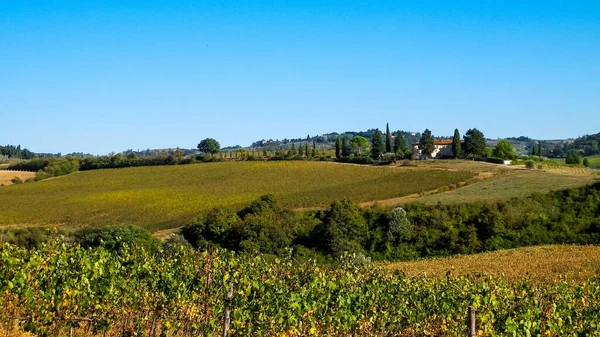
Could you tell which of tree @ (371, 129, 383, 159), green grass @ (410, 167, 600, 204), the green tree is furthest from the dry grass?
green grass @ (410, 167, 600, 204)

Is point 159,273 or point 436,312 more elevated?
point 159,273

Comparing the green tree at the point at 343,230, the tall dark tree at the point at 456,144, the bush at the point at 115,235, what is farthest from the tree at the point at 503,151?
the bush at the point at 115,235

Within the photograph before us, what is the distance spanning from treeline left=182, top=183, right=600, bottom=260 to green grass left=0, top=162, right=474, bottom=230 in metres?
10.7

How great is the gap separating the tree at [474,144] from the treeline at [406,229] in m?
49.0

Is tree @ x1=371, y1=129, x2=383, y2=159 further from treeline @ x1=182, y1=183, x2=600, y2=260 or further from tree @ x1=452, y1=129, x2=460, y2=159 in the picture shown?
treeline @ x1=182, y1=183, x2=600, y2=260

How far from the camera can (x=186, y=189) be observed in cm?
8225

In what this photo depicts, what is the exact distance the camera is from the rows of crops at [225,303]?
11414 millimetres

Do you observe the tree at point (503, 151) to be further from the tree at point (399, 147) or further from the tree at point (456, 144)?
the tree at point (399, 147)

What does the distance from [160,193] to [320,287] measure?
6757cm

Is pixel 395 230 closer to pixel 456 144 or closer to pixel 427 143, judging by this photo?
pixel 456 144

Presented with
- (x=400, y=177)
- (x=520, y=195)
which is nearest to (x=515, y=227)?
(x=520, y=195)

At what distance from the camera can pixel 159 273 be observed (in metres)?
14.7

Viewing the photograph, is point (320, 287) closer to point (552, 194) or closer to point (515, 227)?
point (515, 227)

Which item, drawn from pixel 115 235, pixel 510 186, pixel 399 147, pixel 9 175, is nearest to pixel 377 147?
pixel 399 147
